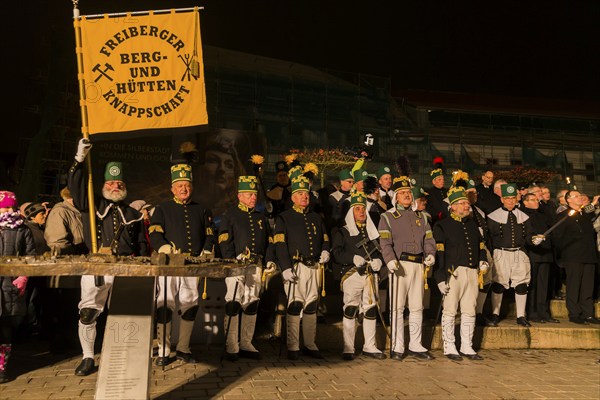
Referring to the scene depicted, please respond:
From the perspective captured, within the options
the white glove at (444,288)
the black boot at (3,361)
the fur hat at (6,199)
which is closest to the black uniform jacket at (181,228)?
the fur hat at (6,199)

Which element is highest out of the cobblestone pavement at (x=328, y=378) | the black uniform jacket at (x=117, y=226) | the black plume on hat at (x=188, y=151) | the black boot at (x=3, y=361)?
the black plume on hat at (x=188, y=151)

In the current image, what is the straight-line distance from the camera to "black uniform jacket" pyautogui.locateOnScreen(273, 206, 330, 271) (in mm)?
7258

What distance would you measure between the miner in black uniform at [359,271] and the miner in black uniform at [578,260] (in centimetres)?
433

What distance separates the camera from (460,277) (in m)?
7.71

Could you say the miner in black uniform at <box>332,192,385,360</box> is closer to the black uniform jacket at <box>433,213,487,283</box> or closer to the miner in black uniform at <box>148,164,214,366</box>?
the black uniform jacket at <box>433,213,487,283</box>

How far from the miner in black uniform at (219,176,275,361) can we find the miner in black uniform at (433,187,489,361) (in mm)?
2631

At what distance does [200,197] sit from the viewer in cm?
1833

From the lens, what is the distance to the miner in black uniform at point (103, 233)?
605 cm

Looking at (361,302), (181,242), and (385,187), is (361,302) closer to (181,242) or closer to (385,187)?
(181,242)

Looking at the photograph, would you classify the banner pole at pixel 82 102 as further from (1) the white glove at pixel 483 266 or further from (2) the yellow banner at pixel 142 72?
(1) the white glove at pixel 483 266

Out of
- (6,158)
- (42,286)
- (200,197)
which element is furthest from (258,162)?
(6,158)

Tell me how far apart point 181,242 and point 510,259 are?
18.5 feet

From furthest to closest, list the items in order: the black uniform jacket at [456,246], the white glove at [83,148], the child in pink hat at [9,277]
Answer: the black uniform jacket at [456,246] < the child in pink hat at [9,277] < the white glove at [83,148]

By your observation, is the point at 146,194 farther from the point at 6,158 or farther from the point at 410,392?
the point at 410,392
